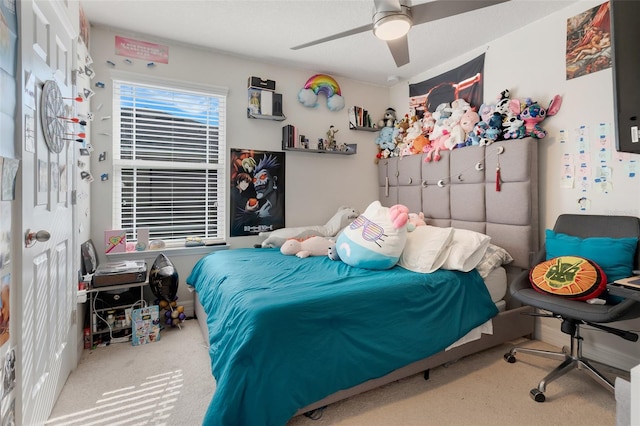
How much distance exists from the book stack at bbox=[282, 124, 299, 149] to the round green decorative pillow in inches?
98.8

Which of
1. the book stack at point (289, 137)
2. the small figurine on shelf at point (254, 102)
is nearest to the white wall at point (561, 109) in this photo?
the book stack at point (289, 137)

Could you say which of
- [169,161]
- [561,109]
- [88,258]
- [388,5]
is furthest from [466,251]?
[88,258]

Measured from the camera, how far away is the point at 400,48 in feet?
7.18

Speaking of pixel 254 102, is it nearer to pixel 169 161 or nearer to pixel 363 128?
pixel 169 161

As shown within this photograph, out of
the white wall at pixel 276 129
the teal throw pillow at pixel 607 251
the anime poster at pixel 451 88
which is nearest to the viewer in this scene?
the teal throw pillow at pixel 607 251

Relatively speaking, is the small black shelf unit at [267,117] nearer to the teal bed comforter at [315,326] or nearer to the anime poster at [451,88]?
the anime poster at [451,88]

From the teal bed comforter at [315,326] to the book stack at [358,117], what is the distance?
2.17 meters

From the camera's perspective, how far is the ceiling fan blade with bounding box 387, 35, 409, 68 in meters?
2.07

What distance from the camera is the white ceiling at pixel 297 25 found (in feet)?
7.95

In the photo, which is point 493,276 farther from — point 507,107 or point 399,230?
point 507,107

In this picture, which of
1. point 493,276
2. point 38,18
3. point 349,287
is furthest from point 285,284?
point 38,18

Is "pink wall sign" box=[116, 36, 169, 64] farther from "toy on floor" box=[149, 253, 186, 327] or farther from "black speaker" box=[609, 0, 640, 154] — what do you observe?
"black speaker" box=[609, 0, 640, 154]

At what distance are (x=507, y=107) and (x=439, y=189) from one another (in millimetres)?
943

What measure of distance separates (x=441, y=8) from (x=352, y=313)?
5.76ft
